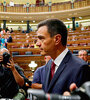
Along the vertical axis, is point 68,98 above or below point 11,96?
above

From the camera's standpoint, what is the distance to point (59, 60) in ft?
3.24

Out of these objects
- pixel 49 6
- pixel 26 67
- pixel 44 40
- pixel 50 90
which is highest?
pixel 49 6

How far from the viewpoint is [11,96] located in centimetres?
200

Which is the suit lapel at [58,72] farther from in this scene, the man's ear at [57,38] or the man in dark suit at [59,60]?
the man's ear at [57,38]

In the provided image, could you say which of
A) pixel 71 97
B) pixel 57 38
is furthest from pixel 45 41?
pixel 71 97

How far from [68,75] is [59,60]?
16cm

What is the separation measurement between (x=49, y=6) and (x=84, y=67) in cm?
1545

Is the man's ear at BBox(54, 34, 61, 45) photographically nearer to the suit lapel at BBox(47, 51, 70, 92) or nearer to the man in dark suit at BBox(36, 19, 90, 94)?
the man in dark suit at BBox(36, 19, 90, 94)

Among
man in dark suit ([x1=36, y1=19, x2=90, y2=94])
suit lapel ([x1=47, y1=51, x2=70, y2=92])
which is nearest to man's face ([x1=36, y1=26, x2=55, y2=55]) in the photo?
man in dark suit ([x1=36, y1=19, x2=90, y2=94])

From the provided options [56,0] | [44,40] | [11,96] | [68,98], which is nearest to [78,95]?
[68,98]

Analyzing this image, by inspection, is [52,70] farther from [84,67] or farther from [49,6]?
[49,6]

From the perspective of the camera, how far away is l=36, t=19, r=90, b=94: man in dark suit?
2.73 ft

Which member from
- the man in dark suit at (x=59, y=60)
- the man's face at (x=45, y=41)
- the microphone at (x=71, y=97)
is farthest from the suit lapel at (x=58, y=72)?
the microphone at (x=71, y=97)

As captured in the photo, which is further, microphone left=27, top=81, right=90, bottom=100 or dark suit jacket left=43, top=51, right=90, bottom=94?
dark suit jacket left=43, top=51, right=90, bottom=94
